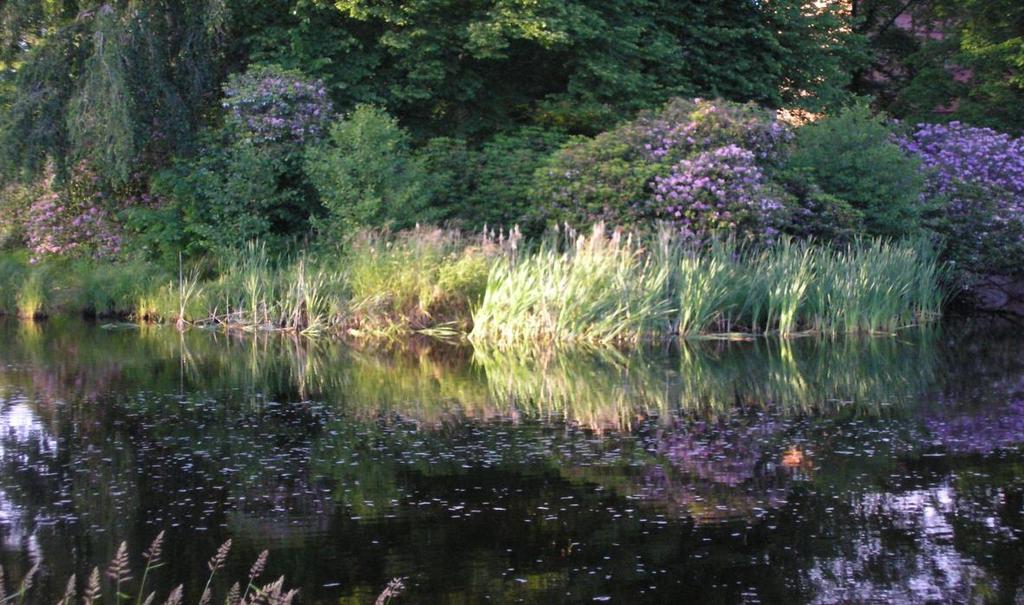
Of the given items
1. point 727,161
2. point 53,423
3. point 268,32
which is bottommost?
point 53,423

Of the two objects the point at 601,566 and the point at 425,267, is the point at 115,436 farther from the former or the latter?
the point at 425,267

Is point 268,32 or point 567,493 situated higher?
point 268,32

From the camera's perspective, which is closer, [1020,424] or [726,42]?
[1020,424]

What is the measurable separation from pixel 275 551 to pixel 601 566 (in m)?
1.60

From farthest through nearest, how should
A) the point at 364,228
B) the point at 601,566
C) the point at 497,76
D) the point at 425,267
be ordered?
the point at 497,76
the point at 364,228
the point at 425,267
the point at 601,566

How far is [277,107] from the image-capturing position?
19.7m

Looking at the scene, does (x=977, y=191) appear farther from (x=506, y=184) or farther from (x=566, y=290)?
(x=566, y=290)

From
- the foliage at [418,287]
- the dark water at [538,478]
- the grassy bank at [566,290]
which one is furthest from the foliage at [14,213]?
the dark water at [538,478]

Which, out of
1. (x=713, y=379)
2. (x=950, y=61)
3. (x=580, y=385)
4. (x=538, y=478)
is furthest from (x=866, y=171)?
(x=538, y=478)

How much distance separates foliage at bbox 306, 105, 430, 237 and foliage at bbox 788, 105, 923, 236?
5992mm

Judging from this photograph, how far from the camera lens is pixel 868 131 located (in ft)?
62.8

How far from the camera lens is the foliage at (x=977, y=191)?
19.9 metres

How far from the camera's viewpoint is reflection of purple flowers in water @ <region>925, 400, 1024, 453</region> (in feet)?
27.2

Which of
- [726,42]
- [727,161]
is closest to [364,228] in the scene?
[727,161]
